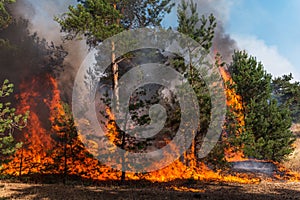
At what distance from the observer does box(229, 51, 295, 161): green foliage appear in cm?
2403

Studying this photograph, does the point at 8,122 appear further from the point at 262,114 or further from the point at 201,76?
the point at 262,114

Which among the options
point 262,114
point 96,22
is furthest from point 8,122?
point 262,114

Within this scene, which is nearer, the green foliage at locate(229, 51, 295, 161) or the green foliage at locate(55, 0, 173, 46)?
the green foliage at locate(55, 0, 173, 46)

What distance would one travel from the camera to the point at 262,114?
25.7 m

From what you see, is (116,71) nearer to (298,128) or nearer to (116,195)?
(116,195)

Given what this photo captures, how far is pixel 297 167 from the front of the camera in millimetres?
28750

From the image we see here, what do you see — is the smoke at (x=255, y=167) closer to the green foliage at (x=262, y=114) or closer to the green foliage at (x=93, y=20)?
the green foliage at (x=262, y=114)

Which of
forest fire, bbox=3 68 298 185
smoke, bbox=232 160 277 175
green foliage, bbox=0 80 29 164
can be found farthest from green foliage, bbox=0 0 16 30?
smoke, bbox=232 160 277 175

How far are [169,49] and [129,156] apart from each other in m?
8.37

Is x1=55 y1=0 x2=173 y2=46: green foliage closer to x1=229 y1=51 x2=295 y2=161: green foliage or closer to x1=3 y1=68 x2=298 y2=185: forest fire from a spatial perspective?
x1=3 y1=68 x2=298 y2=185: forest fire

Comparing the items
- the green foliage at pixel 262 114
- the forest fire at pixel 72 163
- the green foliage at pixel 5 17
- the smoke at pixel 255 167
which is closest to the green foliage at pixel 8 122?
the green foliage at pixel 5 17

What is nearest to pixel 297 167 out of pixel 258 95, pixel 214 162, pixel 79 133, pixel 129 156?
pixel 258 95

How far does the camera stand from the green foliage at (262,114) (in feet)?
78.8

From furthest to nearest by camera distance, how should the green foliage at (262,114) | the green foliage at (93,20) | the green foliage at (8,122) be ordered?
1. the green foliage at (262,114)
2. the green foliage at (93,20)
3. the green foliage at (8,122)
